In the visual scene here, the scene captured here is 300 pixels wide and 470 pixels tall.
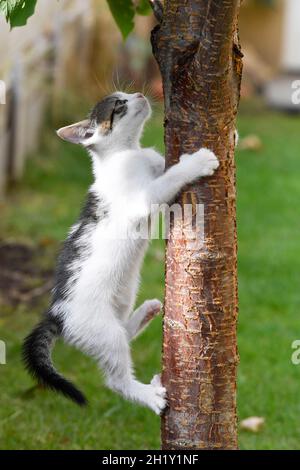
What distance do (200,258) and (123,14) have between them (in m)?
1.00

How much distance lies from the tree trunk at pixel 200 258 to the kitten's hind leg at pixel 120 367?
0.26ft

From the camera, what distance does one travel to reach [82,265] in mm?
2893

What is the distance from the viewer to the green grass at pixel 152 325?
377 centimetres

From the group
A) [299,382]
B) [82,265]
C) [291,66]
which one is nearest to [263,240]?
[299,382]

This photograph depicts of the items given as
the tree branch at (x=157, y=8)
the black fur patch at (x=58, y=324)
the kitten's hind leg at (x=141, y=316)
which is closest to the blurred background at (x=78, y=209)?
the tree branch at (x=157, y=8)

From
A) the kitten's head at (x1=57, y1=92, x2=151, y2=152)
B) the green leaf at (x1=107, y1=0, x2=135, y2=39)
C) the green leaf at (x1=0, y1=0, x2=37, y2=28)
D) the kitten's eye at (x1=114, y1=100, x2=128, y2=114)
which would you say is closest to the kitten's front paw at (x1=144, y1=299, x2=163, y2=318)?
the kitten's head at (x1=57, y1=92, x2=151, y2=152)

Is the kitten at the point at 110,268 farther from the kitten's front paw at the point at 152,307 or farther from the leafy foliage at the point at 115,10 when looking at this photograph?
the leafy foliage at the point at 115,10

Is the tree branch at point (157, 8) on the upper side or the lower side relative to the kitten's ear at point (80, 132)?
upper

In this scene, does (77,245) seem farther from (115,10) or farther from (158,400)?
(115,10)

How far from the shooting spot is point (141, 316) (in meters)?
3.08

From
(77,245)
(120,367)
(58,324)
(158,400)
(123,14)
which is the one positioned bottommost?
(158,400)

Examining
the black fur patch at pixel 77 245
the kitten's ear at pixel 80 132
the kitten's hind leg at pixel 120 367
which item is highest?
the kitten's ear at pixel 80 132

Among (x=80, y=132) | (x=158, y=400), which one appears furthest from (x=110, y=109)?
(x=158, y=400)
